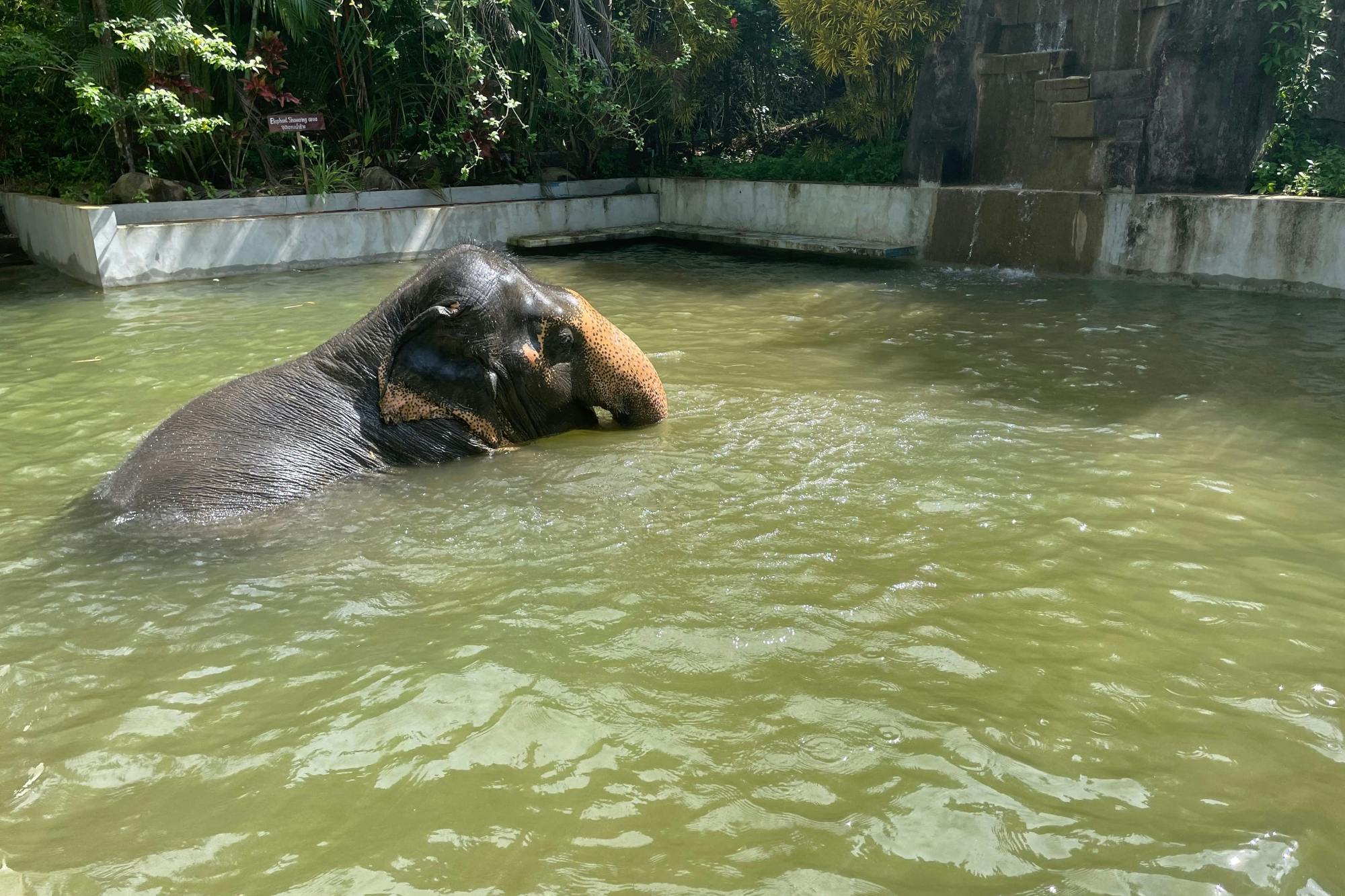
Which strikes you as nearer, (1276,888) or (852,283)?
(1276,888)

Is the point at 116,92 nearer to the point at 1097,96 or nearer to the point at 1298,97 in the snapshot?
the point at 1097,96

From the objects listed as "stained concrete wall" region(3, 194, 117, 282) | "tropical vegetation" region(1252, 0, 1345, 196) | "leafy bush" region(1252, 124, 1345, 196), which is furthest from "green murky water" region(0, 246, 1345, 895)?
"stained concrete wall" region(3, 194, 117, 282)

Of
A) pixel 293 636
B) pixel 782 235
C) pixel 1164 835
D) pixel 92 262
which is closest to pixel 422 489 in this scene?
pixel 293 636

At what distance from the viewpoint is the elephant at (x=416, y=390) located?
5.05 metres

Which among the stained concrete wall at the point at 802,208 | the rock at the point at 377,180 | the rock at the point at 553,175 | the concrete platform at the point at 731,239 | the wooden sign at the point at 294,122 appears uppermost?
the wooden sign at the point at 294,122

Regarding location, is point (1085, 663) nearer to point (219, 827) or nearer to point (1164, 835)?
point (1164, 835)

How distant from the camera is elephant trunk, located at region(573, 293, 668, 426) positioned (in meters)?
5.74

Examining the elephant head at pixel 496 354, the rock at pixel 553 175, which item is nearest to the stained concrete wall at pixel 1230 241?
the elephant head at pixel 496 354

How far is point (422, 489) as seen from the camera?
5273 millimetres

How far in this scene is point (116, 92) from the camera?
41.5 ft

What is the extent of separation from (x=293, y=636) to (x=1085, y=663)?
275cm

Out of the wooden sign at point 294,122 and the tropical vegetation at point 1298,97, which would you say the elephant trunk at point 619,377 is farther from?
the wooden sign at point 294,122

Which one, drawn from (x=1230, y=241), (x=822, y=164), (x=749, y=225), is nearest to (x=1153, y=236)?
(x=1230, y=241)

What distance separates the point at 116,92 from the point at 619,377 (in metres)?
10.0
